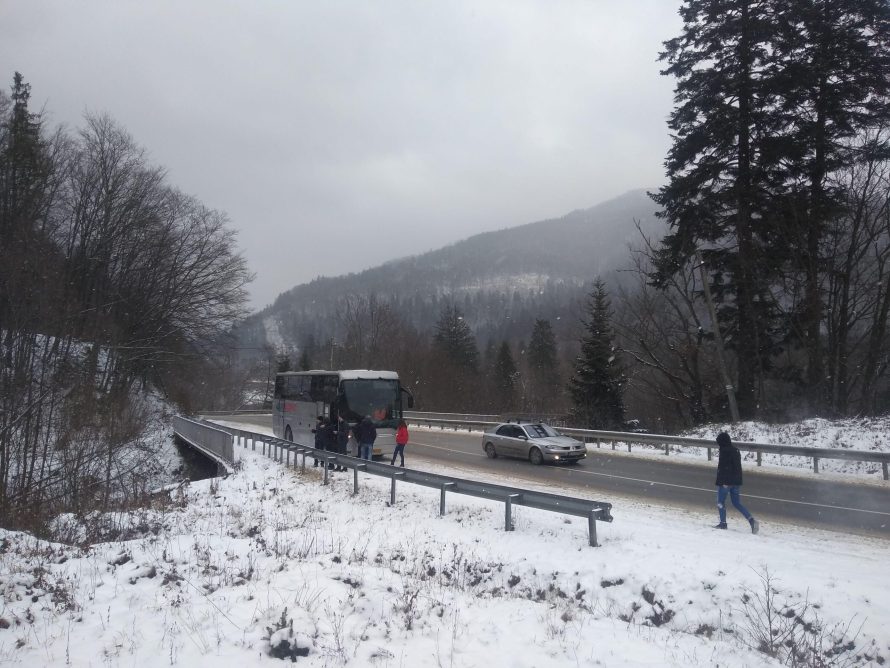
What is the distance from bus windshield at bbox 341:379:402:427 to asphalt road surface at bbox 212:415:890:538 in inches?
76.0

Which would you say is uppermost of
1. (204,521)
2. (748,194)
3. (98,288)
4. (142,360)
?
(748,194)

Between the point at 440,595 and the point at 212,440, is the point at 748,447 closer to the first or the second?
the point at 440,595

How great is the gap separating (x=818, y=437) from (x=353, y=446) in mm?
15994

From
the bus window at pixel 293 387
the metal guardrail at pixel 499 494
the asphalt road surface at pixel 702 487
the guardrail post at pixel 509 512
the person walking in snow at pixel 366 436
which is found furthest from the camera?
the bus window at pixel 293 387

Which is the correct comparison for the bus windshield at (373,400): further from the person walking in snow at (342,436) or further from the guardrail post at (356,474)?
the guardrail post at (356,474)

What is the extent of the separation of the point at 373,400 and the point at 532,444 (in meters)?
5.98

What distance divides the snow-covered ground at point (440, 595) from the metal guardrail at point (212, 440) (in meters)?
12.1

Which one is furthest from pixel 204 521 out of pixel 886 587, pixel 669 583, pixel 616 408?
pixel 616 408

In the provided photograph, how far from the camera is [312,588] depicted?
7.15m

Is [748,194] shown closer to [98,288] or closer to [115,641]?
[115,641]

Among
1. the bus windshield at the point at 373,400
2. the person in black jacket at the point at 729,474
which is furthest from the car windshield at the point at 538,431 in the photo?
the person in black jacket at the point at 729,474

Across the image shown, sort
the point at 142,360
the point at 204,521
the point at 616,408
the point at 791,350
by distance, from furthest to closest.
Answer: the point at 616,408, the point at 142,360, the point at 791,350, the point at 204,521

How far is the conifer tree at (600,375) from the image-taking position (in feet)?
132

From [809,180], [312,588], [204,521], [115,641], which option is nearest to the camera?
[115,641]
